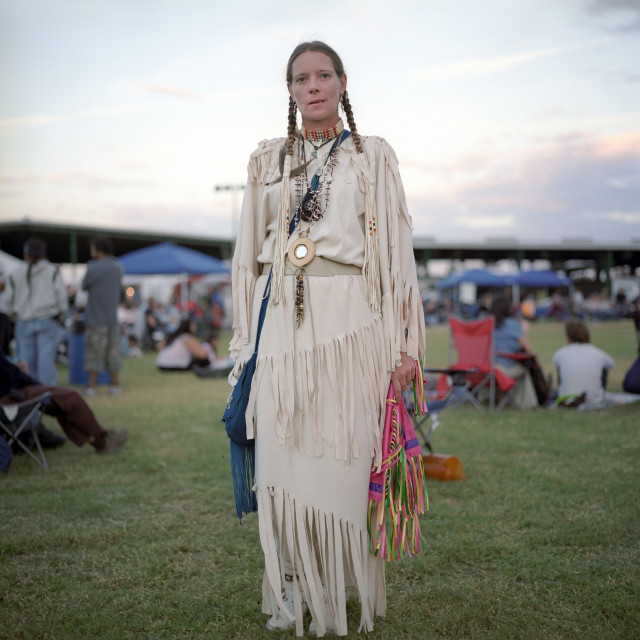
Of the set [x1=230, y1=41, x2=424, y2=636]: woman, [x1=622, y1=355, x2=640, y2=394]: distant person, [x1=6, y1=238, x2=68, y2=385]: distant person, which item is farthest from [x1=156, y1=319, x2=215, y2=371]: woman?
[x1=230, y1=41, x2=424, y2=636]: woman

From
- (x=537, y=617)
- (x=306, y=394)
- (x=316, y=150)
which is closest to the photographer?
(x=306, y=394)

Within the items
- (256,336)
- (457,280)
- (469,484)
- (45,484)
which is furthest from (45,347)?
(457,280)

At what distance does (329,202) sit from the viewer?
208cm

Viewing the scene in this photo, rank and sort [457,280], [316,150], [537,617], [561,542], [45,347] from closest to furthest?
[316,150] < [537,617] < [561,542] < [45,347] < [457,280]

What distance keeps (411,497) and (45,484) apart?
2.76 m

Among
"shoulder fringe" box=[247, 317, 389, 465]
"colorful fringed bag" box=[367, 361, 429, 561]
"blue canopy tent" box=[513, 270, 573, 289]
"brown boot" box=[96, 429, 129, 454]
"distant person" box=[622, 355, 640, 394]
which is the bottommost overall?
"brown boot" box=[96, 429, 129, 454]

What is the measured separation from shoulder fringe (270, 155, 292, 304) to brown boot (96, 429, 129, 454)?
3140 millimetres

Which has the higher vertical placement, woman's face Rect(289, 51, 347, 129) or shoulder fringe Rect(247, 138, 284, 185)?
woman's face Rect(289, 51, 347, 129)

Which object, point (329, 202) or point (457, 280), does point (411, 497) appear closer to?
point (329, 202)

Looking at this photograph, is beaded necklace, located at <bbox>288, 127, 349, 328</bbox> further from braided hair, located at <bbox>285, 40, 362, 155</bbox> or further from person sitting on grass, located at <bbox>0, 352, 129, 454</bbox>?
person sitting on grass, located at <bbox>0, 352, 129, 454</bbox>

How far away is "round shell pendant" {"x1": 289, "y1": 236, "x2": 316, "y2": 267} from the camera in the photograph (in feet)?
6.72

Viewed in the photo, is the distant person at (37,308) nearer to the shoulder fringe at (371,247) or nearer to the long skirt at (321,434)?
the long skirt at (321,434)

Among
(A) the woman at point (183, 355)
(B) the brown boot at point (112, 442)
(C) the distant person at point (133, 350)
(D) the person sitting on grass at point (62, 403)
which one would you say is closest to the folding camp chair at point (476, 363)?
(B) the brown boot at point (112, 442)

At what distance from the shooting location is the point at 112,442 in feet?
15.6
